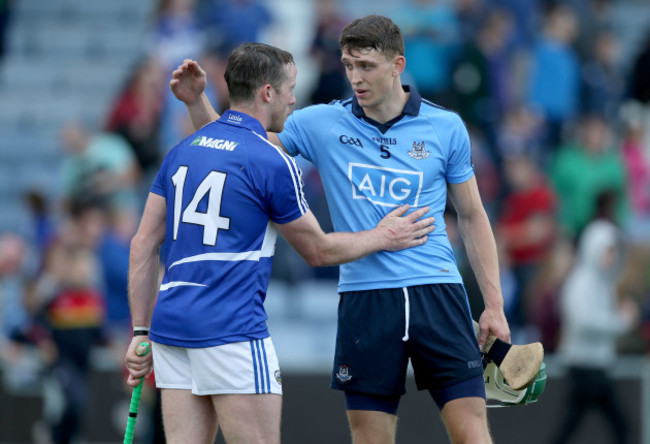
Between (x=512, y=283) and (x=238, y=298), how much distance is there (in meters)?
6.29

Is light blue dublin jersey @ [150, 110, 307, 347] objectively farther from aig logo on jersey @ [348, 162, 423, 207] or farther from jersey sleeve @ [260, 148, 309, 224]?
aig logo on jersey @ [348, 162, 423, 207]

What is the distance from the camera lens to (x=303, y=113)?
575cm

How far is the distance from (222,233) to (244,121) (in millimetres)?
549

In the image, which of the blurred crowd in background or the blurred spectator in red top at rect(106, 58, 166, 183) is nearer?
the blurred crowd in background

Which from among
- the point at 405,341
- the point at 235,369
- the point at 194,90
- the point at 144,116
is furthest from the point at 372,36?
the point at 144,116

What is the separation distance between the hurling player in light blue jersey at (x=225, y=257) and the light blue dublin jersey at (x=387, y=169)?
38 cm

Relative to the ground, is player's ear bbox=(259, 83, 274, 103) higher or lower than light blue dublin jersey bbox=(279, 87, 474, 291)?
higher

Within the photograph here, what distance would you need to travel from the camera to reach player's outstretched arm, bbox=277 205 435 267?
515cm

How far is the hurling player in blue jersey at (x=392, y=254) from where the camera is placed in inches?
216

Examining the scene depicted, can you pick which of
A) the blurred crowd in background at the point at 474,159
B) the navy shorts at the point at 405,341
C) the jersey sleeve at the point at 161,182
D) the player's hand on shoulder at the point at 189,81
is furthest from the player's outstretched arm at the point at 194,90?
the blurred crowd in background at the point at 474,159

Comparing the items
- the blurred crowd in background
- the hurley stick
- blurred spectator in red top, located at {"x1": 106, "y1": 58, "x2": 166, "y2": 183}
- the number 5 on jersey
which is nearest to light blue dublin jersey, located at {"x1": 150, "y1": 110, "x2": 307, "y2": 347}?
the number 5 on jersey

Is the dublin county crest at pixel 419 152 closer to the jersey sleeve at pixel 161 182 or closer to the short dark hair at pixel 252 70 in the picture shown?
the short dark hair at pixel 252 70

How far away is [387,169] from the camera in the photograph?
5.54 m

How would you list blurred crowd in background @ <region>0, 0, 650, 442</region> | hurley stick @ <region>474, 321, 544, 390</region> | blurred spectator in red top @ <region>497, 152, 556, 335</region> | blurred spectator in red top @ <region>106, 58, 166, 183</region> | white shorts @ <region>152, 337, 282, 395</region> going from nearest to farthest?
white shorts @ <region>152, 337, 282, 395</region> < hurley stick @ <region>474, 321, 544, 390</region> < blurred crowd in background @ <region>0, 0, 650, 442</region> < blurred spectator in red top @ <region>497, 152, 556, 335</region> < blurred spectator in red top @ <region>106, 58, 166, 183</region>
